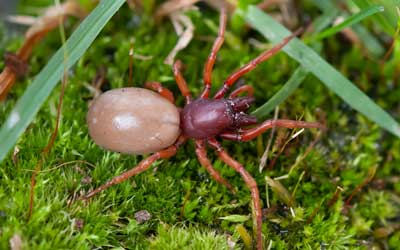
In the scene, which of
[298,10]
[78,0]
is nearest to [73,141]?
[78,0]

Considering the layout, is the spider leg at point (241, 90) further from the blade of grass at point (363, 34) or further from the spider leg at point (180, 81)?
the blade of grass at point (363, 34)

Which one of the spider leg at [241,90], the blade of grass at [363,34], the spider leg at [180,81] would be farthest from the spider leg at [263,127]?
the blade of grass at [363,34]

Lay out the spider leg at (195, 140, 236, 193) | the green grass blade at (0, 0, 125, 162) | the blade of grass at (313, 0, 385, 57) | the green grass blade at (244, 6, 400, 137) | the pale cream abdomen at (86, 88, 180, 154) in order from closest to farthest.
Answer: the green grass blade at (0, 0, 125, 162) < the pale cream abdomen at (86, 88, 180, 154) < the spider leg at (195, 140, 236, 193) < the green grass blade at (244, 6, 400, 137) < the blade of grass at (313, 0, 385, 57)

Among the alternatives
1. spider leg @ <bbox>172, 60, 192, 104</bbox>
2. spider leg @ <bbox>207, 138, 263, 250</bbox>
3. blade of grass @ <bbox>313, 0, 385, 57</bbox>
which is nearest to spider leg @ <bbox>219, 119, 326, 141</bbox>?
spider leg @ <bbox>207, 138, 263, 250</bbox>

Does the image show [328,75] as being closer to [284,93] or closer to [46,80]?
[284,93]

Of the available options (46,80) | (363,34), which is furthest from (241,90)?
(46,80)

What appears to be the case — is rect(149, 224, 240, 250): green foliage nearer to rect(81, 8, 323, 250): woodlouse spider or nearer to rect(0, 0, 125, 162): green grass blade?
rect(81, 8, 323, 250): woodlouse spider
